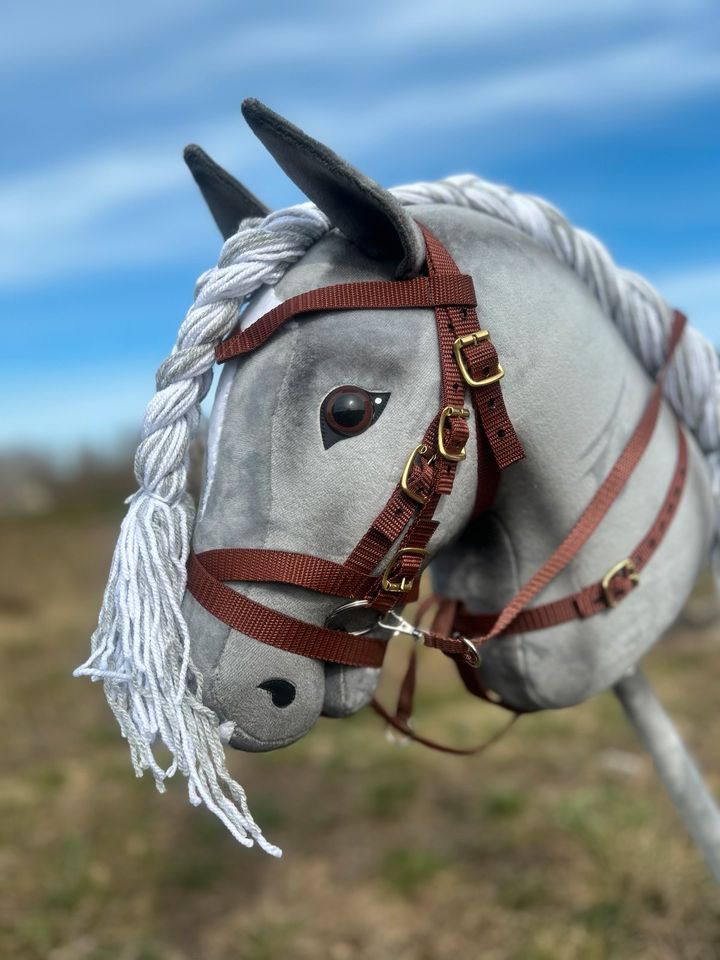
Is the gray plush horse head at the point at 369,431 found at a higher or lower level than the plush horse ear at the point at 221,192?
lower

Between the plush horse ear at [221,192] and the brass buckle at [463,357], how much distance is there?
536 millimetres

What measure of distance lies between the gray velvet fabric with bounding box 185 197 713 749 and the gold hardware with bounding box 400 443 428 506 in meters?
0.01

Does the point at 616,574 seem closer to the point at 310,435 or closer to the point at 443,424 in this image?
the point at 443,424

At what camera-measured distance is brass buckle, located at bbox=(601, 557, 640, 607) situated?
1.62 m

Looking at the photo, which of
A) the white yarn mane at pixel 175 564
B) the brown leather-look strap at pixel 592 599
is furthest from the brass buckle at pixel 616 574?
the white yarn mane at pixel 175 564

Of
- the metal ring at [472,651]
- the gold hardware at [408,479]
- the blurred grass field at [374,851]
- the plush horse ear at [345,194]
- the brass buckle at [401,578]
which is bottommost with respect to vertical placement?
the blurred grass field at [374,851]

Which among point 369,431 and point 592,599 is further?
point 592,599

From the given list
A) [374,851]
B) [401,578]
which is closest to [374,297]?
[401,578]

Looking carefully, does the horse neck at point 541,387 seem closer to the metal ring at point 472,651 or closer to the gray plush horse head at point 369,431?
the gray plush horse head at point 369,431

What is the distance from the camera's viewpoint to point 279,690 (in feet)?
4.46

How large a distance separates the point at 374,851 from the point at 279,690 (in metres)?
2.85

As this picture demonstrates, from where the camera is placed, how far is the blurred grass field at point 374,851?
3.09 metres

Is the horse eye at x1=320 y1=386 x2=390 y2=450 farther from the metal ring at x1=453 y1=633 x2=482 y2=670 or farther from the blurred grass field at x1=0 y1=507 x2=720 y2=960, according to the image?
the blurred grass field at x1=0 y1=507 x2=720 y2=960

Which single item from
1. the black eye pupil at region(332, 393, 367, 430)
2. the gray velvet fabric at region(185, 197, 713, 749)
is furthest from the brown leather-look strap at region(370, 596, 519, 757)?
the black eye pupil at region(332, 393, 367, 430)
